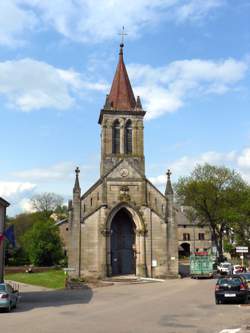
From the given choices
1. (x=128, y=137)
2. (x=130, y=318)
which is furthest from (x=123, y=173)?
(x=130, y=318)

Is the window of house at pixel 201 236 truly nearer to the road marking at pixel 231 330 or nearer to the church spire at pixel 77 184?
the church spire at pixel 77 184

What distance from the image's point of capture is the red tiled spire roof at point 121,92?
52594 millimetres

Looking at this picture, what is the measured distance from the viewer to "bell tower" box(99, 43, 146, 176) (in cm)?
5044

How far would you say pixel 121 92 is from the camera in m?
53.8

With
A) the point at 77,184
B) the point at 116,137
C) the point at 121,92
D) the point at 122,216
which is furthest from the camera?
the point at 121,92

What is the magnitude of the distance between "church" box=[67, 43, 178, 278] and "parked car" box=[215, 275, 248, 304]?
24275mm

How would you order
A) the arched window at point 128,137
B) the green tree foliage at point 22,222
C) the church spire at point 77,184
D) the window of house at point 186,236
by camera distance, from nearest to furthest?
the church spire at point 77,184
the arched window at point 128,137
the window of house at point 186,236
the green tree foliage at point 22,222

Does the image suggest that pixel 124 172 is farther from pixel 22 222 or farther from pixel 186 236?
pixel 22 222

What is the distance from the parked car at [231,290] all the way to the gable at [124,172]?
27025 mm

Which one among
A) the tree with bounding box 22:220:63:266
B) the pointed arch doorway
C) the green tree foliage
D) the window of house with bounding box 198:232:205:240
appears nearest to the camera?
the pointed arch doorway

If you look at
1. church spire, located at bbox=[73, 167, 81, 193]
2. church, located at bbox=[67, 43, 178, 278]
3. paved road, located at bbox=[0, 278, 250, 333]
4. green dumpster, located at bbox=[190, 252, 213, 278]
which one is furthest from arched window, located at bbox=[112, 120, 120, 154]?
paved road, located at bbox=[0, 278, 250, 333]

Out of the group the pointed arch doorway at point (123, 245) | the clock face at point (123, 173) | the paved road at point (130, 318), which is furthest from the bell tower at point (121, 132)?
the paved road at point (130, 318)

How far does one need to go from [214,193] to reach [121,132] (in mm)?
18312

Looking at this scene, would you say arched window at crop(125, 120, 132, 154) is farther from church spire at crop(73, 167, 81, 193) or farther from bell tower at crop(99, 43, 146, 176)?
church spire at crop(73, 167, 81, 193)
